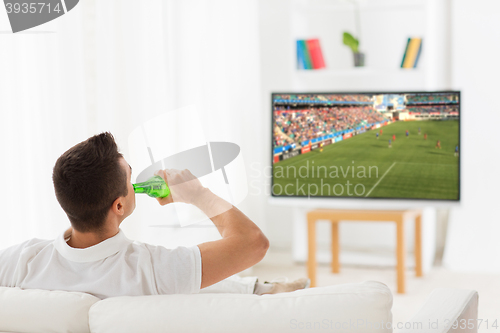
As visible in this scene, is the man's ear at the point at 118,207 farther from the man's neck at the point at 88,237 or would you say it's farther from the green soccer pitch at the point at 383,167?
the green soccer pitch at the point at 383,167

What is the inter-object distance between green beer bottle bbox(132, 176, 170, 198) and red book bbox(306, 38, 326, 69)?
2420 millimetres

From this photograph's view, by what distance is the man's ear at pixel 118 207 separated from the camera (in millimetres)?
1161

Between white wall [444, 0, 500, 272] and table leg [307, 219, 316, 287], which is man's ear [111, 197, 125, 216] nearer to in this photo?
table leg [307, 219, 316, 287]

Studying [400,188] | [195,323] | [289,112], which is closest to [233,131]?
[289,112]

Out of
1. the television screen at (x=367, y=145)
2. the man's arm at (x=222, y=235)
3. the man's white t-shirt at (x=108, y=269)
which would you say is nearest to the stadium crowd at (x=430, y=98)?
the television screen at (x=367, y=145)

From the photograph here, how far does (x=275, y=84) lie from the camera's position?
13.2ft

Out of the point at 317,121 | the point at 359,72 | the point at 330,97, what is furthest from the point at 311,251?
the point at 359,72

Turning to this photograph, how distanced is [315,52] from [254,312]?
9.49 ft

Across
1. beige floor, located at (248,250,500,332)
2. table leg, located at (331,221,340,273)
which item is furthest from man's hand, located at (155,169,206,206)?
table leg, located at (331,221,340,273)

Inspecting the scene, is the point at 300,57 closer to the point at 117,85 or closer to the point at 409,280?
the point at 117,85

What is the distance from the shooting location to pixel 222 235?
1228 mm

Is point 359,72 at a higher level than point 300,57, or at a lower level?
lower

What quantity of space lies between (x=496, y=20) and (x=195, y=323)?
3.21 meters

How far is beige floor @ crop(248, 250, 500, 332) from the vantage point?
2691 millimetres
